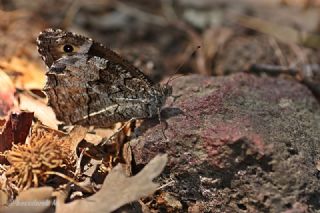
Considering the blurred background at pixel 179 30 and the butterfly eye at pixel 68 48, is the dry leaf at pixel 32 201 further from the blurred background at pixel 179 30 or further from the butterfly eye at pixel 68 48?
the blurred background at pixel 179 30

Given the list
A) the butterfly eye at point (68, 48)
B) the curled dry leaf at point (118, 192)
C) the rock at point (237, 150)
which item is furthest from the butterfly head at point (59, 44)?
the curled dry leaf at point (118, 192)

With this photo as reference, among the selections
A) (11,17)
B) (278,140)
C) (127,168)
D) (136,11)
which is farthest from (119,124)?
(136,11)

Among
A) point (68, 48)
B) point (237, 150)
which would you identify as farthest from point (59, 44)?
point (237, 150)

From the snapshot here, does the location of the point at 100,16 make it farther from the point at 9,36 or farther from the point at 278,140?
the point at 278,140

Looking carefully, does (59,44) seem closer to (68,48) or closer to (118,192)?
(68,48)

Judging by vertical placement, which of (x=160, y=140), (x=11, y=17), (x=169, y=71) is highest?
(x=11, y=17)
